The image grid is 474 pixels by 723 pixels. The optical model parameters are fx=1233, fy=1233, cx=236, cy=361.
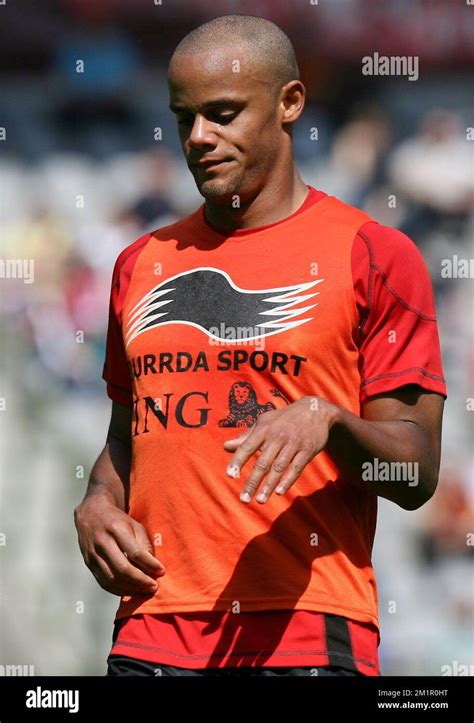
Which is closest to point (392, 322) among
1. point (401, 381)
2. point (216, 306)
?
point (401, 381)

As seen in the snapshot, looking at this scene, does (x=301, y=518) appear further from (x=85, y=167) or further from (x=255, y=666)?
(x=85, y=167)

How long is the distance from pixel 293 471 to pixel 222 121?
0.82m

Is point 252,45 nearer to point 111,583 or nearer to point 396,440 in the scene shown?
point 396,440

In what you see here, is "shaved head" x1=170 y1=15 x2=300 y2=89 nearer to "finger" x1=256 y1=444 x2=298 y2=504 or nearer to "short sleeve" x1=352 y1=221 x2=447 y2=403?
"short sleeve" x1=352 y1=221 x2=447 y2=403

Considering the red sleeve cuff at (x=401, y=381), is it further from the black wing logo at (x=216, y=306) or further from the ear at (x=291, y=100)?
the ear at (x=291, y=100)

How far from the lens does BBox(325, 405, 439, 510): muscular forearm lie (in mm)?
2209

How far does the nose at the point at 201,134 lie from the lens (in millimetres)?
2441

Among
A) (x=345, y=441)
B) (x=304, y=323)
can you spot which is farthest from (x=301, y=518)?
(x=304, y=323)

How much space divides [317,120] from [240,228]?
9.94 ft

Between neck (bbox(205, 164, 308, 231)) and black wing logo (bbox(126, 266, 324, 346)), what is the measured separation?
134 mm

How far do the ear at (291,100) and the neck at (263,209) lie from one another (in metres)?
0.13

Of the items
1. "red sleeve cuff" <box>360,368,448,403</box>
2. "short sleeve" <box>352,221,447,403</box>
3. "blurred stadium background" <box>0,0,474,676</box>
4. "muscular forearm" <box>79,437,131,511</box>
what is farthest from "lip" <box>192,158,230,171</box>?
"blurred stadium background" <box>0,0,474,676</box>

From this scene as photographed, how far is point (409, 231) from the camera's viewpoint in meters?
5.29

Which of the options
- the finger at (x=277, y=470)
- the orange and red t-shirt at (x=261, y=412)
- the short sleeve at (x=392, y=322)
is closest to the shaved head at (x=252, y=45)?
the orange and red t-shirt at (x=261, y=412)
